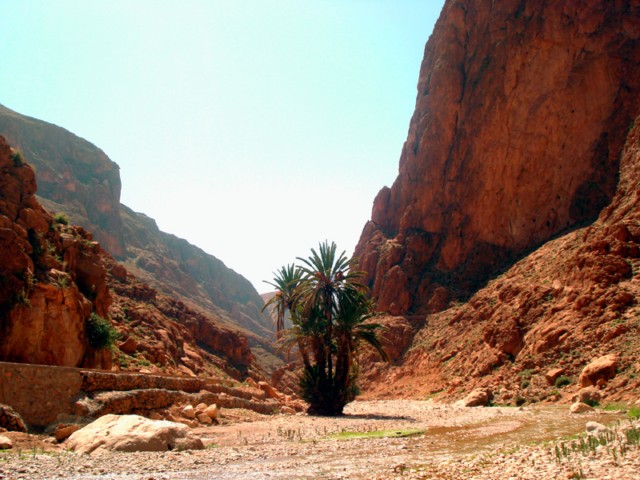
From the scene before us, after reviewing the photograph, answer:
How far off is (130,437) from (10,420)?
3.26 meters

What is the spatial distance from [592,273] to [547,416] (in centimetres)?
1476

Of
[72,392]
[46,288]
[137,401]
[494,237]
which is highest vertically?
[494,237]

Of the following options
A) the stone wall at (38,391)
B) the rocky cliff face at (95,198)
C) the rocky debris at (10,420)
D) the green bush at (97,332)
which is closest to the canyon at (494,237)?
the green bush at (97,332)

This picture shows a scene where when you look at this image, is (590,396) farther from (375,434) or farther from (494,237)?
(494,237)

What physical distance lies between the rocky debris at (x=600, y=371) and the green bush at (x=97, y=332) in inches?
836

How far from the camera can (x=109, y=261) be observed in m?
50.1

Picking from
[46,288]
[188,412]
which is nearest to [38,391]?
[188,412]

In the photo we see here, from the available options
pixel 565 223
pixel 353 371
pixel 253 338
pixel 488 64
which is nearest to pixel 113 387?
pixel 353 371

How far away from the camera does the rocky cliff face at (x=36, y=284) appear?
748 inches

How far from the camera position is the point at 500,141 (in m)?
58.7

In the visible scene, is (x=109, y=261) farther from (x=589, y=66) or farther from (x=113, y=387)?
(x=589, y=66)

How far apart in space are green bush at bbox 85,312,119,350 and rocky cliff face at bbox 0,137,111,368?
0.32 meters

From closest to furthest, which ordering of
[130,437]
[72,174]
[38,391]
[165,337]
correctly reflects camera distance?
[130,437] < [38,391] < [165,337] < [72,174]

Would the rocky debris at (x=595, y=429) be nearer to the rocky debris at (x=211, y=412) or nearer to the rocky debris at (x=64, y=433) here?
the rocky debris at (x=64, y=433)
